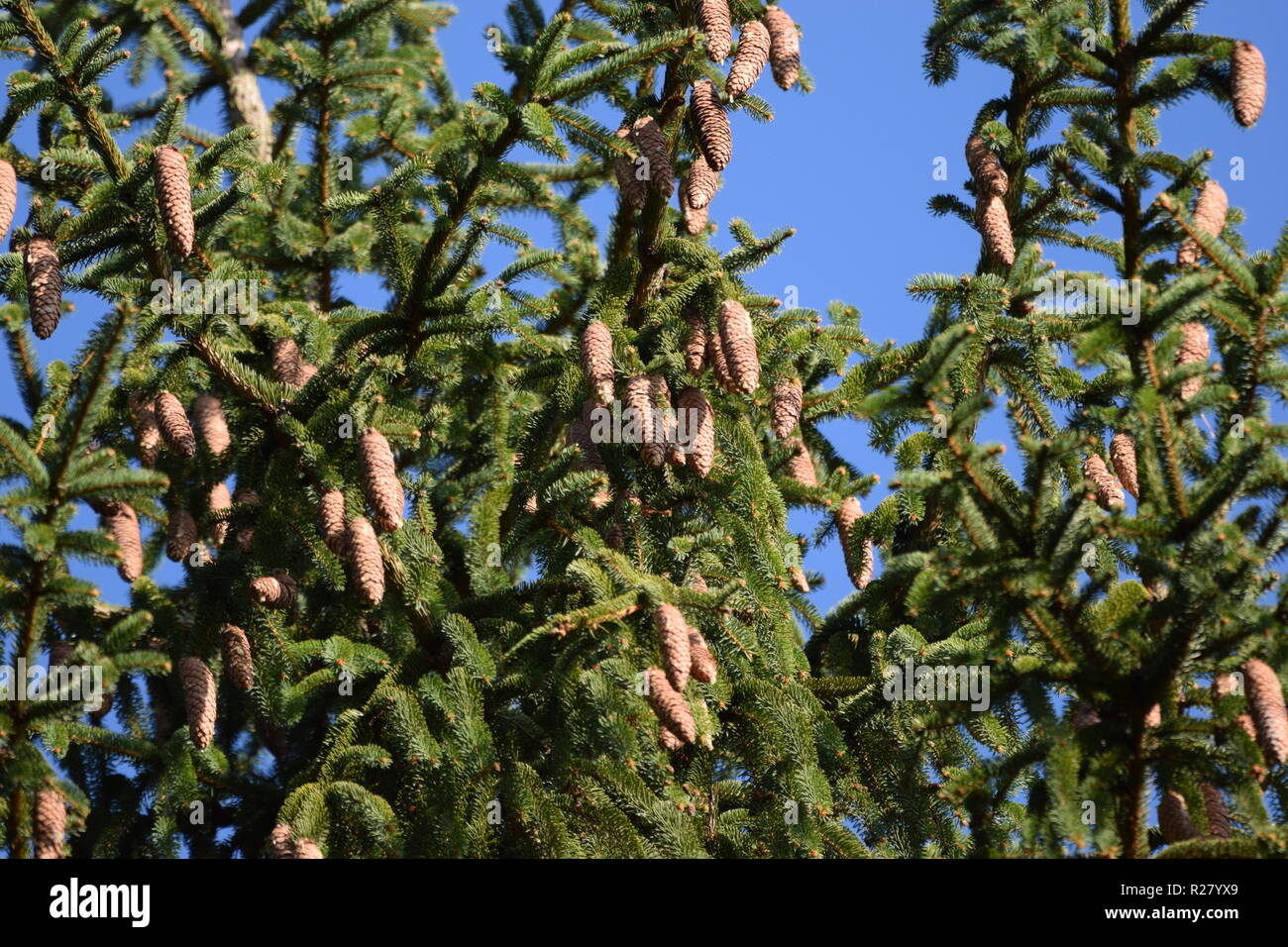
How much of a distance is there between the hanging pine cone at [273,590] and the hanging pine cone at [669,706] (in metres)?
1.94

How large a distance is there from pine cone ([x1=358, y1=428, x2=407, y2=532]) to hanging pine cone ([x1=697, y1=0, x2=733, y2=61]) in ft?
7.20

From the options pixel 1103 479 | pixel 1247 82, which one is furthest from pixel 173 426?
pixel 1247 82

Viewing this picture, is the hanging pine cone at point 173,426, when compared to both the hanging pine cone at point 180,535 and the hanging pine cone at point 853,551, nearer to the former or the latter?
the hanging pine cone at point 180,535

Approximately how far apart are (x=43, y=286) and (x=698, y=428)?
2.72 m

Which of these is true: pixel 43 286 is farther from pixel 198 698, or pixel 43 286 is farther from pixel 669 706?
pixel 669 706

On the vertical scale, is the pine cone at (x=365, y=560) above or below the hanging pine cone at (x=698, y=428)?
below

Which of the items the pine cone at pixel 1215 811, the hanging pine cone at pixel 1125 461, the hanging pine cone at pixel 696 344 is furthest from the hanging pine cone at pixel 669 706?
the hanging pine cone at pixel 1125 461

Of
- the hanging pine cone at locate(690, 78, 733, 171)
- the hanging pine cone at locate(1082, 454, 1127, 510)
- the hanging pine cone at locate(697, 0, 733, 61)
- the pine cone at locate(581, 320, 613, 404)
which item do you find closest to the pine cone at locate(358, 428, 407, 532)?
the pine cone at locate(581, 320, 613, 404)

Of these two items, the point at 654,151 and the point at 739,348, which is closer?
the point at 739,348

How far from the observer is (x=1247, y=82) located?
666cm

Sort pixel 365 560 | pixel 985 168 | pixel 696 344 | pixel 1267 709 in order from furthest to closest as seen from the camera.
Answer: pixel 985 168
pixel 696 344
pixel 365 560
pixel 1267 709

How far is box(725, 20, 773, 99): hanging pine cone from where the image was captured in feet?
21.6

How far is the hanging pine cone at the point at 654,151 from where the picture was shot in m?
6.87

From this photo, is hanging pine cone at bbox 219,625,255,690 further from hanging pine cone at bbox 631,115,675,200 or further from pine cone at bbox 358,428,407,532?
hanging pine cone at bbox 631,115,675,200
